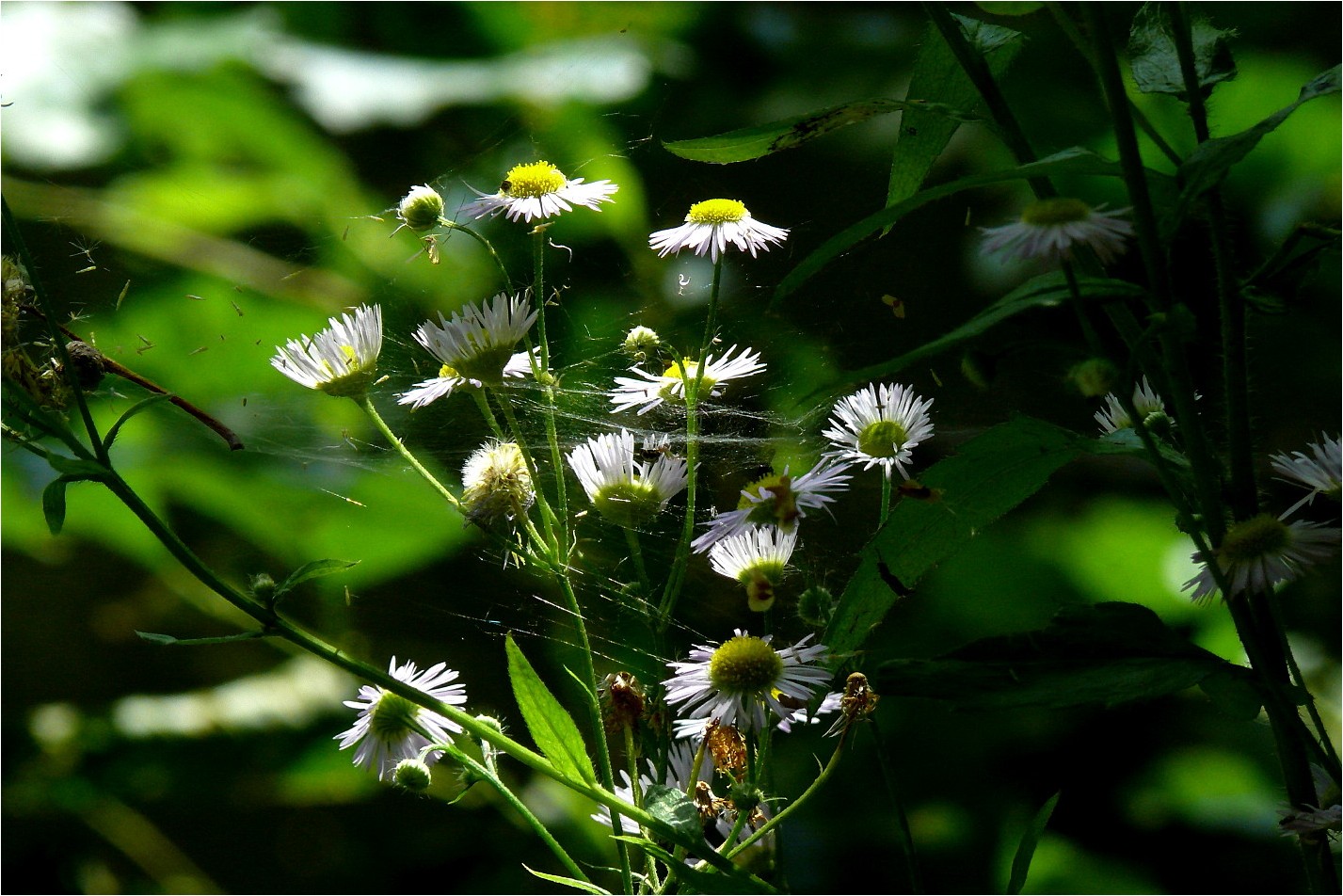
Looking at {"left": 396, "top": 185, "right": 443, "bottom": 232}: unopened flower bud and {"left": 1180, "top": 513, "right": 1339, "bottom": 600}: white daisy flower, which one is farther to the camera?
{"left": 396, "top": 185, "right": 443, "bottom": 232}: unopened flower bud

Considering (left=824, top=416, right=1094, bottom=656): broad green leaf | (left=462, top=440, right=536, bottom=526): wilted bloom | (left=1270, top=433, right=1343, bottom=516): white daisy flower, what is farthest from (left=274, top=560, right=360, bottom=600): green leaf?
(left=1270, top=433, right=1343, bottom=516): white daisy flower

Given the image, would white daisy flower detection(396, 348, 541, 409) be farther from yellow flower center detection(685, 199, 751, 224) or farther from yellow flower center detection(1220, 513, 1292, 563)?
yellow flower center detection(1220, 513, 1292, 563)

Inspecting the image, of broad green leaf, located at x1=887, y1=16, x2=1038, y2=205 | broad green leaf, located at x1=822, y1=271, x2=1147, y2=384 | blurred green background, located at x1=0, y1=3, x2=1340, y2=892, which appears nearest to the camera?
broad green leaf, located at x1=822, y1=271, x2=1147, y2=384

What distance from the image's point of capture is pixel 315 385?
0.34m

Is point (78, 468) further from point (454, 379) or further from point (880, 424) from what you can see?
point (880, 424)

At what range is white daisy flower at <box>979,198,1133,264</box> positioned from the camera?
0.21 metres

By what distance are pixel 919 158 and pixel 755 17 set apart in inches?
34.1

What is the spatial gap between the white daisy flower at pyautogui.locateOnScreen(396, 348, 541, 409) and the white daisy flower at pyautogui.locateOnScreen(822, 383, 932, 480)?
11 centimetres

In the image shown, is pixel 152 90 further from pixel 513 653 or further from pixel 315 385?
pixel 513 653

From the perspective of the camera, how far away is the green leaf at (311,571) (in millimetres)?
262

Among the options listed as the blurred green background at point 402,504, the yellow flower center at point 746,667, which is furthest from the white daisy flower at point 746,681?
the blurred green background at point 402,504

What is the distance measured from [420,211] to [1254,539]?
296 millimetres

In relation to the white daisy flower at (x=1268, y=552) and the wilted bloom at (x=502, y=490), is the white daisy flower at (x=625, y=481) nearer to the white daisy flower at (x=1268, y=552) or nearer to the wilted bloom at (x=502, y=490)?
the wilted bloom at (x=502, y=490)

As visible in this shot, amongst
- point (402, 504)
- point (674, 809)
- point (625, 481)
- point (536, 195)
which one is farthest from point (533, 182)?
point (402, 504)
